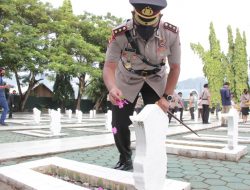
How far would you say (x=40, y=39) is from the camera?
90.7ft

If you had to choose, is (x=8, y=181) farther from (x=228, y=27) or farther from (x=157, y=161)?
(x=228, y=27)

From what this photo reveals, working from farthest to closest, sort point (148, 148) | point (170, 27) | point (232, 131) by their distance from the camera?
point (232, 131) < point (170, 27) < point (148, 148)

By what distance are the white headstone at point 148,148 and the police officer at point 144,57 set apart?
321 mm

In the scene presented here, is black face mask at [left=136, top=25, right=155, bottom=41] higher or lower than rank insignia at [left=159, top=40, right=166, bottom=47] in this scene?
higher

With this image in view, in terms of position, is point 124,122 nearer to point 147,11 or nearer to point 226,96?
point 147,11

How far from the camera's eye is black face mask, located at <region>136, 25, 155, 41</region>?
299 centimetres

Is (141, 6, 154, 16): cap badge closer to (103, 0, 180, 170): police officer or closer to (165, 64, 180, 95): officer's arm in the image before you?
(103, 0, 180, 170): police officer

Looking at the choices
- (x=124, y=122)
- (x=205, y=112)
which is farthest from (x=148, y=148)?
(x=205, y=112)

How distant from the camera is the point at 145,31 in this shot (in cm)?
301

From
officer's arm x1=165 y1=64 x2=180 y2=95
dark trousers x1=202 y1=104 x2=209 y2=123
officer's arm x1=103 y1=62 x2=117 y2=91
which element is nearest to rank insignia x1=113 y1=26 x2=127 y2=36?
officer's arm x1=103 y1=62 x2=117 y2=91

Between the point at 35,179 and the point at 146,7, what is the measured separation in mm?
2052

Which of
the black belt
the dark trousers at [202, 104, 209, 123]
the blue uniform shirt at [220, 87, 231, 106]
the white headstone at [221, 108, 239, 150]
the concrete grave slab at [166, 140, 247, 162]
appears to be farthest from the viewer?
the dark trousers at [202, 104, 209, 123]

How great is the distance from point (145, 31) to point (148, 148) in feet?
3.85

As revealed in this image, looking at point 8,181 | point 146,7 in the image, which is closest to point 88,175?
point 8,181
